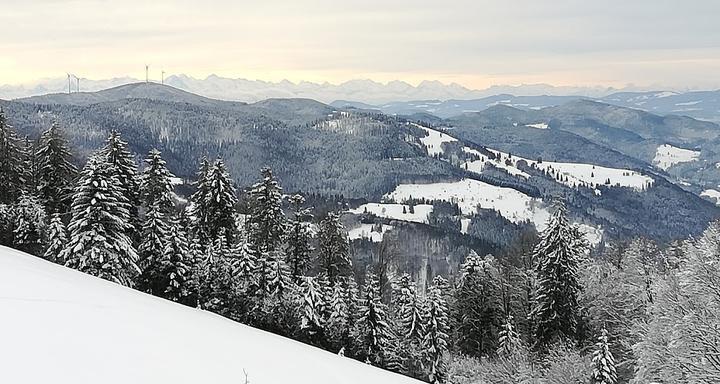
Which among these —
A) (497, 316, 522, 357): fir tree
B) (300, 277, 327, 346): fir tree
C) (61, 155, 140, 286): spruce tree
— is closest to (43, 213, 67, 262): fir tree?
(61, 155, 140, 286): spruce tree

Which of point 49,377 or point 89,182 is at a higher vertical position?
point 49,377

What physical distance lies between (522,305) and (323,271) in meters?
16.0

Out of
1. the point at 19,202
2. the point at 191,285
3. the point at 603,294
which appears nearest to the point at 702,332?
the point at 603,294

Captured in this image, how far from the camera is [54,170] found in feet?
118

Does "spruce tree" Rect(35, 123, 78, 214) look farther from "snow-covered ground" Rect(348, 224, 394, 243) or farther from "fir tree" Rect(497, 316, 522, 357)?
"snow-covered ground" Rect(348, 224, 394, 243)

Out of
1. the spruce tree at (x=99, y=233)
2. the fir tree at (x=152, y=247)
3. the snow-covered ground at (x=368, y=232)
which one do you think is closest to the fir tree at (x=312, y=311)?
the fir tree at (x=152, y=247)

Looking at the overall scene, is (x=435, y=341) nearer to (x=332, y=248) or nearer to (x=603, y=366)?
(x=332, y=248)

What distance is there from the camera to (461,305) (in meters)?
41.4

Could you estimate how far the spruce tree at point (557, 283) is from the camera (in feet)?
111

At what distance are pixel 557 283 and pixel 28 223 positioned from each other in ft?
106

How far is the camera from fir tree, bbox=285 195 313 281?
121 feet

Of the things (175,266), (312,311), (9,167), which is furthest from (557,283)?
(9,167)

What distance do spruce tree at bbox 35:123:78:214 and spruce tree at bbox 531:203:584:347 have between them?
3011cm

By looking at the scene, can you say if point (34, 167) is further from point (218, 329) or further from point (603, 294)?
point (603, 294)
